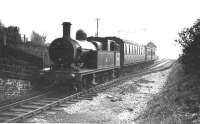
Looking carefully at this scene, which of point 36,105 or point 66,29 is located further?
point 66,29

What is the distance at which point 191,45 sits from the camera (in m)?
10.9

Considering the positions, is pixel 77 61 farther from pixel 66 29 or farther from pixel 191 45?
pixel 191 45

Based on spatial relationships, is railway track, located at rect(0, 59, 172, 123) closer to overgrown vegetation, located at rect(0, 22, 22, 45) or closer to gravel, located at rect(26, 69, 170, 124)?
gravel, located at rect(26, 69, 170, 124)

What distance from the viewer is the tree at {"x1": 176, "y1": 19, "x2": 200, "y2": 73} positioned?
34.2 ft

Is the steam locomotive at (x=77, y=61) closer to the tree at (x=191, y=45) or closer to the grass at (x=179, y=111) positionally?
the tree at (x=191, y=45)

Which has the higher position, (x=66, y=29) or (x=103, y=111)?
(x=66, y=29)

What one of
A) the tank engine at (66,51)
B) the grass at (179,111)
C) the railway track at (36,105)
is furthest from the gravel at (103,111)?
the tank engine at (66,51)

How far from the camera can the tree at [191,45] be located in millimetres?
10430

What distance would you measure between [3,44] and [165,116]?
17.8m

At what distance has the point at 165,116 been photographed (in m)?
6.91

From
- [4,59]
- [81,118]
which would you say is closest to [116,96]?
[81,118]

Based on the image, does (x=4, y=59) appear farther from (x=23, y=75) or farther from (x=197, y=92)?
(x=197, y=92)

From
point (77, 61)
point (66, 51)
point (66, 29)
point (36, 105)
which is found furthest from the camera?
point (77, 61)

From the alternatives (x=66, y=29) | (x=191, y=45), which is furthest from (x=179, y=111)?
(x=66, y=29)
